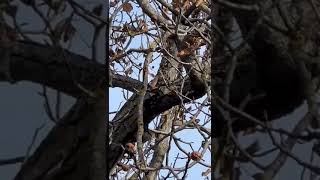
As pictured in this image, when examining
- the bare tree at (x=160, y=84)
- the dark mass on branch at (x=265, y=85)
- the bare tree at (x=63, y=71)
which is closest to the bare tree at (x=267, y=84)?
the dark mass on branch at (x=265, y=85)

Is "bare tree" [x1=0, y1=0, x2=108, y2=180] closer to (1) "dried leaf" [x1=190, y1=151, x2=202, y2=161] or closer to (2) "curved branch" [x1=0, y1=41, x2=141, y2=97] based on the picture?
(2) "curved branch" [x1=0, y1=41, x2=141, y2=97]

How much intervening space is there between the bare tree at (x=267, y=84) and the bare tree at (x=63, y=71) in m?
0.15

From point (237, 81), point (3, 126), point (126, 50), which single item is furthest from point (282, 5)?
point (126, 50)

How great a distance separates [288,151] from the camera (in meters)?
0.78

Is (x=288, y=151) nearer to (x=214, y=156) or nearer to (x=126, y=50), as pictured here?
(x=214, y=156)

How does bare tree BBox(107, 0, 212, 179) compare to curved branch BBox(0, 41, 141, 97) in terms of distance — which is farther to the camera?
bare tree BBox(107, 0, 212, 179)

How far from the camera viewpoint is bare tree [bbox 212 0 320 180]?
79 centimetres

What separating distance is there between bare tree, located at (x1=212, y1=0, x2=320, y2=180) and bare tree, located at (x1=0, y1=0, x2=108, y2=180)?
15 cm

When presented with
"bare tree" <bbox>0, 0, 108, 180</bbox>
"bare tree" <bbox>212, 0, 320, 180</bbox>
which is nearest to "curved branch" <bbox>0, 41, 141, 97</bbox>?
"bare tree" <bbox>0, 0, 108, 180</bbox>

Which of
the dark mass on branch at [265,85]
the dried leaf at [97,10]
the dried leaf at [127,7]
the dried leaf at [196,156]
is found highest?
the dried leaf at [127,7]

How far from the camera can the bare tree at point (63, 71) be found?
2.56 feet

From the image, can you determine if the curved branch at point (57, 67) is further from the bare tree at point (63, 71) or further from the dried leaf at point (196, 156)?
the dried leaf at point (196, 156)

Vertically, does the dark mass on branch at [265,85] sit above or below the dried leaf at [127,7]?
below

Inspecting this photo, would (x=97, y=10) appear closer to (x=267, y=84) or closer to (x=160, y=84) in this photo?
(x=267, y=84)
